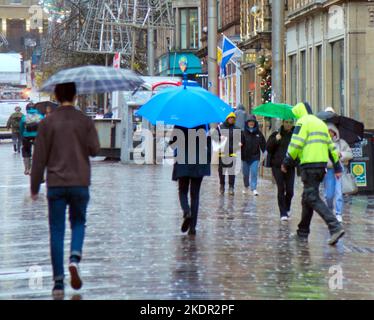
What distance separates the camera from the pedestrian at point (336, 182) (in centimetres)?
1661

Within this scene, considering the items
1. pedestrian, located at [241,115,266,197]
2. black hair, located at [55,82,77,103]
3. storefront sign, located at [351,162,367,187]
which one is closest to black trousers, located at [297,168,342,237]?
black hair, located at [55,82,77,103]

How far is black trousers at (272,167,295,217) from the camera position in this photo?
17156mm

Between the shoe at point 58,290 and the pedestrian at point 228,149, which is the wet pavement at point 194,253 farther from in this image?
the pedestrian at point 228,149

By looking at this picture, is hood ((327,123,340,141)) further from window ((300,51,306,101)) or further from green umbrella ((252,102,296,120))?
window ((300,51,306,101))

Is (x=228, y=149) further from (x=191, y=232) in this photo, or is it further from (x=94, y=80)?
(x=94, y=80)

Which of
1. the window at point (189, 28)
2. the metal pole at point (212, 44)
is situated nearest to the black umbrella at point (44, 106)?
the metal pole at point (212, 44)

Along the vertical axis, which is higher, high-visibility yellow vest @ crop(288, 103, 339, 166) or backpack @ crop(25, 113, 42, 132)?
backpack @ crop(25, 113, 42, 132)

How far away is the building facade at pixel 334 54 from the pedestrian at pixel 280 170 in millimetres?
13182

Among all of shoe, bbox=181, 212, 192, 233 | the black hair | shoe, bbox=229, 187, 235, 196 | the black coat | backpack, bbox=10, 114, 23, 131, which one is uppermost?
backpack, bbox=10, 114, 23, 131

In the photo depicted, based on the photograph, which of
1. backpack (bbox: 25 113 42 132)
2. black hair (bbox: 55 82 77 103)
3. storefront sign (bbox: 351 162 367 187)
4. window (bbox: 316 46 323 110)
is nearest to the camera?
black hair (bbox: 55 82 77 103)

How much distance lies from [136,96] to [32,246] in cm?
2400

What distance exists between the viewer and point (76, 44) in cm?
7438

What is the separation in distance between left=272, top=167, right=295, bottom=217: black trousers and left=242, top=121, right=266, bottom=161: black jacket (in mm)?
5116
